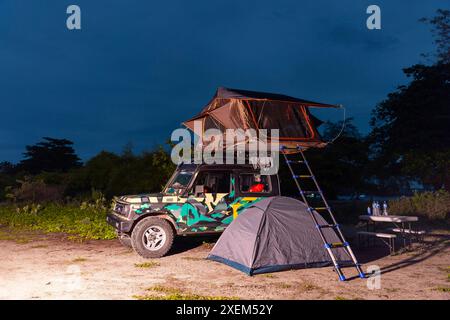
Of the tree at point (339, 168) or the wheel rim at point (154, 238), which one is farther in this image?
the tree at point (339, 168)

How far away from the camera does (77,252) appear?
10.3 m

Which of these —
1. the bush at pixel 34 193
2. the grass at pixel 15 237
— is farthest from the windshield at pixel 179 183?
the bush at pixel 34 193

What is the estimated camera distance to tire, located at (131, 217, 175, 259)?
937 centimetres

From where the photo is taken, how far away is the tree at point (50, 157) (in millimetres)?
45281

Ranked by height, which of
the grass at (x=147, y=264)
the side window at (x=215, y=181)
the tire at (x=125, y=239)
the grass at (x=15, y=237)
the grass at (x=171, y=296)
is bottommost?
the grass at (x=171, y=296)

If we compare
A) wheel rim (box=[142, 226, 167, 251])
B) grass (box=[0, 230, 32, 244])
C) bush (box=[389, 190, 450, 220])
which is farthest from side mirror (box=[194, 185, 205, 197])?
bush (box=[389, 190, 450, 220])

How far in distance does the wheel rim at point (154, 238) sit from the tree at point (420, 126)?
15151 mm

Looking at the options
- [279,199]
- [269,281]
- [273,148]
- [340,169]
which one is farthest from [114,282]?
[340,169]

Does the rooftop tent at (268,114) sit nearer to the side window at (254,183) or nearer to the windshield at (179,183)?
the side window at (254,183)

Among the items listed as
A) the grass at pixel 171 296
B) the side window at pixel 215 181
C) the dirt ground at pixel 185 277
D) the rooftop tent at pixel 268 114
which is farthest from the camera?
the side window at pixel 215 181

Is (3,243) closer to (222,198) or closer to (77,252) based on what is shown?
(77,252)

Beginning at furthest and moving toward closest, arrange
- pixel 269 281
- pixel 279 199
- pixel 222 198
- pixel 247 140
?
pixel 222 198 < pixel 247 140 < pixel 279 199 < pixel 269 281

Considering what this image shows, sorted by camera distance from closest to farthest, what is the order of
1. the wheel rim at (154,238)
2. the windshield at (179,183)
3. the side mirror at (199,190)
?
the wheel rim at (154,238) < the side mirror at (199,190) < the windshield at (179,183)

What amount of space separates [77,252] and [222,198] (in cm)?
370
